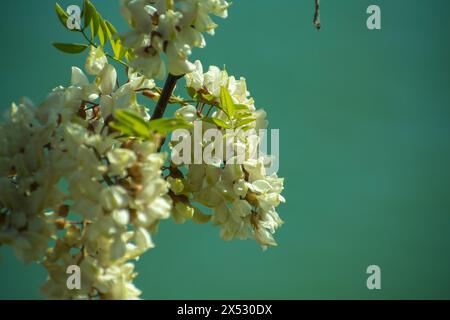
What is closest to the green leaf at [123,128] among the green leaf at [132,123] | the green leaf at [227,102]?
the green leaf at [132,123]

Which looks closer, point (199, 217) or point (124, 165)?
point (124, 165)

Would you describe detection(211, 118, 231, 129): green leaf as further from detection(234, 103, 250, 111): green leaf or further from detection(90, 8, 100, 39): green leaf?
detection(90, 8, 100, 39): green leaf

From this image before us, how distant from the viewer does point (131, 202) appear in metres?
0.29

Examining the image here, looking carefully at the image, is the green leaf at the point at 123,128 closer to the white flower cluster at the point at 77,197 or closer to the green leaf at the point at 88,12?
the white flower cluster at the point at 77,197

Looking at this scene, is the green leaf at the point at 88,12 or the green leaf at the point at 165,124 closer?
the green leaf at the point at 165,124

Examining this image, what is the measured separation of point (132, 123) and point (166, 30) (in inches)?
2.8

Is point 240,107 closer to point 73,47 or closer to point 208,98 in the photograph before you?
point 208,98

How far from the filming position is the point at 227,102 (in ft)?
1.30

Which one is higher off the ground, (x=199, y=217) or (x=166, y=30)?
(x=166, y=30)

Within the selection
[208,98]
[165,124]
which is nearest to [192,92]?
[208,98]

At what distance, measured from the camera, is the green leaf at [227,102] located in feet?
1.29

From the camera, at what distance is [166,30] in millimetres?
339
